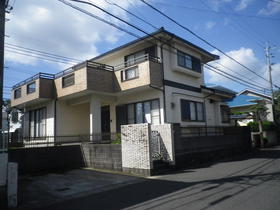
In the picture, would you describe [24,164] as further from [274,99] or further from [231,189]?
[274,99]

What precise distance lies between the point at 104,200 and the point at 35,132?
13.2 metres

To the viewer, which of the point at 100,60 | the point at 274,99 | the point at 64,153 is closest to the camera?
the point at 64,153

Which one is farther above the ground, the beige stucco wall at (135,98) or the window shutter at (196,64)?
the window shutter at (196,64)

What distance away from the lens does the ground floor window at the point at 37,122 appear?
16141 millimetres

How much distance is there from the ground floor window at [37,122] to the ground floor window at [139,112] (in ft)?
18.7

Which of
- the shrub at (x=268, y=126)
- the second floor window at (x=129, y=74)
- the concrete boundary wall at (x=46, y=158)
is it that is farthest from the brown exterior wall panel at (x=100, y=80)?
the shrub at (x=268, y=126)

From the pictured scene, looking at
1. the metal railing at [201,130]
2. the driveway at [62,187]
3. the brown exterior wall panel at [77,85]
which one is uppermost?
Result: the brown exterior wall panel at [77,85]

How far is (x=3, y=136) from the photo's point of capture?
6.46 metres

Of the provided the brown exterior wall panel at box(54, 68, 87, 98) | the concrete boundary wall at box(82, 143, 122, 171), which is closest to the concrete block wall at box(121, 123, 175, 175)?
the concrete boundary wall at box(82, 143, 122, 171)

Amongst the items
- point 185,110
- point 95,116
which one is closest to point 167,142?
point 185,110

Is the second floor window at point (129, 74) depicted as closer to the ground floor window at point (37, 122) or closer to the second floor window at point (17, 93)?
the ground floor window at point (37, 122)

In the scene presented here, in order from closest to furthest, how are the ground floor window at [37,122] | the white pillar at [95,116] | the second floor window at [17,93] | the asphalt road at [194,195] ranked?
the asphalt road at [194,195], the white pillar at [95,116], the ground floor window at [37,122], the second floor window at [17,93]

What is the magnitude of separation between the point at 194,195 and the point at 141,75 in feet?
25.4

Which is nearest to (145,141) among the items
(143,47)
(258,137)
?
(143,47)
